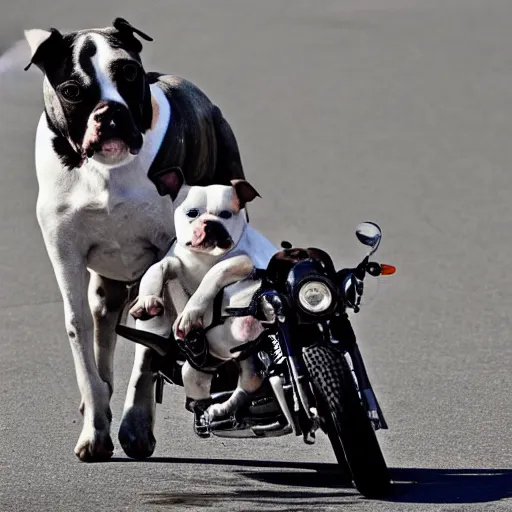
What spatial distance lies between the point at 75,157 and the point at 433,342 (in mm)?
3322

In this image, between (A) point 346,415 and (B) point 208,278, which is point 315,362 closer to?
(A) point 346,415

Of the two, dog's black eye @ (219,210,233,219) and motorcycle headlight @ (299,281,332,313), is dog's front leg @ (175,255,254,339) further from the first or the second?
motorcycle headlight @ (299,281,332,313)

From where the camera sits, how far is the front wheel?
18.2 feet

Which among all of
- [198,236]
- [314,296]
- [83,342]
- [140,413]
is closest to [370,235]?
[314,296]

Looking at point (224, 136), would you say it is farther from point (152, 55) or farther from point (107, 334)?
point (152, 55)

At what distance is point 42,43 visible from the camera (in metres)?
6.24

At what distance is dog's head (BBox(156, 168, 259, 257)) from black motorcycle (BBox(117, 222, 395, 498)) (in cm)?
20

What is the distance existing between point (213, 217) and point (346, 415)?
3.10 feet

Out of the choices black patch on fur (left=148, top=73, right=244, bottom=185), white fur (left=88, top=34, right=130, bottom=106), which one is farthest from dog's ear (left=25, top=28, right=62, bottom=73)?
black patch on fur (left=148, top=73, right=244, bottom=185)

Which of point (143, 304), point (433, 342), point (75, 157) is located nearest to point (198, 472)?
point (143, 304)

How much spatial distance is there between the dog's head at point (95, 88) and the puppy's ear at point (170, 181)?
143mm

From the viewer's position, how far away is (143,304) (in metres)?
6.03

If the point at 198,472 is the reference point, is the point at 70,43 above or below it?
above

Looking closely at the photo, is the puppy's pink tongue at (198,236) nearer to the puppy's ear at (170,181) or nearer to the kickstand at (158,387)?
the puppy's ear at (170,181)
